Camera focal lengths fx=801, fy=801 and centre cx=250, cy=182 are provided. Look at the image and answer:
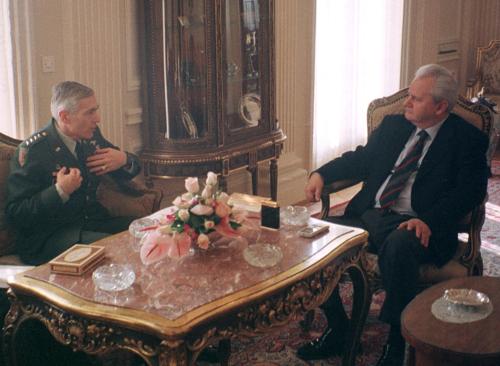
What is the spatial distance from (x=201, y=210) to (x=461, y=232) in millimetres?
1225

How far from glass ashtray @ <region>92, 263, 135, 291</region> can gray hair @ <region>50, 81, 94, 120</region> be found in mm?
941

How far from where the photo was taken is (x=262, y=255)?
8.06 ft

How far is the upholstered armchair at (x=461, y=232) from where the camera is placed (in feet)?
9.72

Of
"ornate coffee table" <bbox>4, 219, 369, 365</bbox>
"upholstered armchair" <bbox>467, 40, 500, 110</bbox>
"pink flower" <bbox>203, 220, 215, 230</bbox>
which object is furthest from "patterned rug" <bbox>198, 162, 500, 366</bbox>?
"upholstered armchair" <bbox>467, 40, 500, 110</bbox>

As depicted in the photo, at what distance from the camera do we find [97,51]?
376 centimetres

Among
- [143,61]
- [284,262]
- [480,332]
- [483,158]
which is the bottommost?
[480,332]

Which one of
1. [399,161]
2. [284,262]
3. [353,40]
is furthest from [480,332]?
[353,40]

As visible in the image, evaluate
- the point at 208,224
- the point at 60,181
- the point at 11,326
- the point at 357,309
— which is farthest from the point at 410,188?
the point at 11,326

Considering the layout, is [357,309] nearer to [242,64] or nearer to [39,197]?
[39,197]

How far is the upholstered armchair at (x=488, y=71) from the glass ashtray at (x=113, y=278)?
5.51 meters

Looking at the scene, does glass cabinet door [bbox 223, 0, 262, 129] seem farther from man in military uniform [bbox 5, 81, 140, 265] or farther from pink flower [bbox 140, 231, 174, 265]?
pink flower [bbox 140, 231, 174, 265]

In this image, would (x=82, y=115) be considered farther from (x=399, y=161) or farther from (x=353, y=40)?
(x=353, y=40)

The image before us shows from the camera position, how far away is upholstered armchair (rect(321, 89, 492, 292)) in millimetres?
2963

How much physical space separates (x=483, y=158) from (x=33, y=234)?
173 cm
